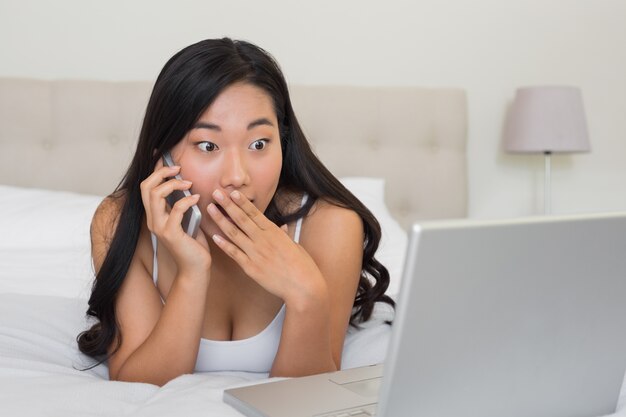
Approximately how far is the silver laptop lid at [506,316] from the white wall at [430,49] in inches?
84.9

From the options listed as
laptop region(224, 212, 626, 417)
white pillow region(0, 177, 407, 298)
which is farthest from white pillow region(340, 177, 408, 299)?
laptop region(224, 212, 626, 417)

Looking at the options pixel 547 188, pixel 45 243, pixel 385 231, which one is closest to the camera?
pixel 45 243

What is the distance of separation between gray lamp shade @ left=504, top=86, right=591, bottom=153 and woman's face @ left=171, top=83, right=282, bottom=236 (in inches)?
67.2

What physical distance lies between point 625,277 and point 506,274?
0.52 feet

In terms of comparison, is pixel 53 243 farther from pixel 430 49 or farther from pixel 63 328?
pixel 430 49

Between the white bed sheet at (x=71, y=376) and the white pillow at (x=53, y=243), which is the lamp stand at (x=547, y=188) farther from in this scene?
the white bed sheet at (x=71, y=376)

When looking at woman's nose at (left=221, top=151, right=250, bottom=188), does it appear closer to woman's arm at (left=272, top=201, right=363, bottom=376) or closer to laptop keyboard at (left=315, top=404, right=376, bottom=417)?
woman's arm at (left=272, top=201, right=363, bottom=376)

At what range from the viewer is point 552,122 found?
2617 mm

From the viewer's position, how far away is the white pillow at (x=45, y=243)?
64.6 inches

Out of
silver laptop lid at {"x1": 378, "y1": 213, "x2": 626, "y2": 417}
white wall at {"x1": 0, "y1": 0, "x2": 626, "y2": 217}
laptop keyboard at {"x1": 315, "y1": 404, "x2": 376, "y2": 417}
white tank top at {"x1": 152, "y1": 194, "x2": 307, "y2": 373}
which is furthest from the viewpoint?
white wall at {"x1": 0, "y1": 0, "x2": 626, "y2": 217}

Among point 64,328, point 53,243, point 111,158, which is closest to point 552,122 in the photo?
point 111,158

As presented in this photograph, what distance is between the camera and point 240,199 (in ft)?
3.56

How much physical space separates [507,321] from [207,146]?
0.61m

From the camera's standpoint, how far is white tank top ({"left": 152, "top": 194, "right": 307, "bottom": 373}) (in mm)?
1237
